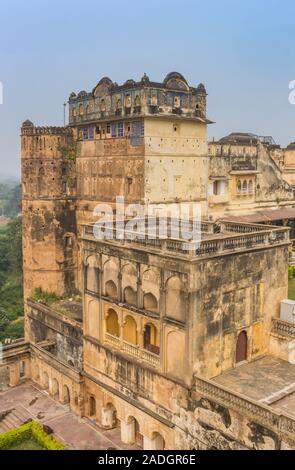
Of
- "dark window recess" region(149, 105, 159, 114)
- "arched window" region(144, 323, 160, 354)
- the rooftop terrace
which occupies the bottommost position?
"arched window" region(144, 323, 160, 354)

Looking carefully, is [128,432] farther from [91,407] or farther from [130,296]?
[130,296]

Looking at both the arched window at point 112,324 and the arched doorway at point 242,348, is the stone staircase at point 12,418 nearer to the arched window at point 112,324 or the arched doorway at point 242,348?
the arched window at point 112,324

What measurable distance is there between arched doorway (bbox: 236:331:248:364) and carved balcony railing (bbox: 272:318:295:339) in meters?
1.62

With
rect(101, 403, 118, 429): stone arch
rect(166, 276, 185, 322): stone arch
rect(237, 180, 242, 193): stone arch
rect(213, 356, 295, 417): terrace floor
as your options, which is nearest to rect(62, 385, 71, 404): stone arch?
rect(101, 403, 118, 429): stone arch

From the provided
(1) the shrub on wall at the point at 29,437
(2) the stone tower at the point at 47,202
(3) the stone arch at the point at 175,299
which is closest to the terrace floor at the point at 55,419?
(1) the shrub on wall at the point at 29,437

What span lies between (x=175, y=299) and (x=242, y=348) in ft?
12.5

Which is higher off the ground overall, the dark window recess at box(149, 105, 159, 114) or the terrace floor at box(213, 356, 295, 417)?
the dark window recess at box(149, 105, 159, 114)

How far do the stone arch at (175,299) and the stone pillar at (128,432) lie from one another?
18.4ft

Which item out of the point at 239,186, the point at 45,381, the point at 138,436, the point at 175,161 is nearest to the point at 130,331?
the point at 138,436

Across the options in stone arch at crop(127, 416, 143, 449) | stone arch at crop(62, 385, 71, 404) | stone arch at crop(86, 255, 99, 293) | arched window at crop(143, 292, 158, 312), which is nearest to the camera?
arched window at crop(143, 292, 158, 312)

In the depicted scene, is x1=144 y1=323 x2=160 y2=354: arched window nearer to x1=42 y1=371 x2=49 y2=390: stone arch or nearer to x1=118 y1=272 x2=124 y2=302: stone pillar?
x1=118 y1=272 x2=124 y2=302: stone pillar

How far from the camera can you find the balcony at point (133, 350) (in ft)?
62.8

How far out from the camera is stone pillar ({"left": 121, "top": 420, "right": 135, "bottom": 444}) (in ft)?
68.0
